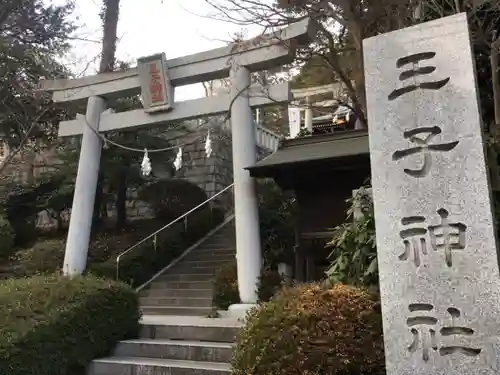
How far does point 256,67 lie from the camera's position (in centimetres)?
873

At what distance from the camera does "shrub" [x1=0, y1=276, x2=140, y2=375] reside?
18.3ft

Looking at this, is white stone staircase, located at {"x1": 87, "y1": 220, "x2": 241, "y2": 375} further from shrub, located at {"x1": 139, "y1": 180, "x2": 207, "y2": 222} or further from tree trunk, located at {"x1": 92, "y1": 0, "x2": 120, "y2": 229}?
tree trunk, located at {"x1": 92, "y1": 0, "x2": 120, "y2": 229}

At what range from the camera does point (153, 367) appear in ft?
19.5

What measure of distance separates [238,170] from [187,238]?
534 centimetres

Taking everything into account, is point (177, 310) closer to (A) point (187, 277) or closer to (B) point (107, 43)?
(A) point (187, 277)

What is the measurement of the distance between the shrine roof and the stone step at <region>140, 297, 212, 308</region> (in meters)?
3.09

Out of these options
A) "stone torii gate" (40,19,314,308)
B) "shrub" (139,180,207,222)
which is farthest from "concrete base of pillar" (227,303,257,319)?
"shrub" (139,180,207,222)

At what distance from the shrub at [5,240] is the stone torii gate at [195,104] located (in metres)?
3.48

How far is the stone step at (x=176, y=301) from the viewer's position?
32.6ft

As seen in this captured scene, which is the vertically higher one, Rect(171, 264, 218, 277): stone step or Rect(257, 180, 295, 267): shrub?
Rect(257, 180, 295, 267): shrub

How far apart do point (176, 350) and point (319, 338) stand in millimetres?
2604

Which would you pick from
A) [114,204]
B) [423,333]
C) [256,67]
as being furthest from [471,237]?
[114,204]

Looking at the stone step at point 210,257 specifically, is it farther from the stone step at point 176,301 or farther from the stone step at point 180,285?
the stone step at point 176,301

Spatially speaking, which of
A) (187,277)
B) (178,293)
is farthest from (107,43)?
(178,293)
